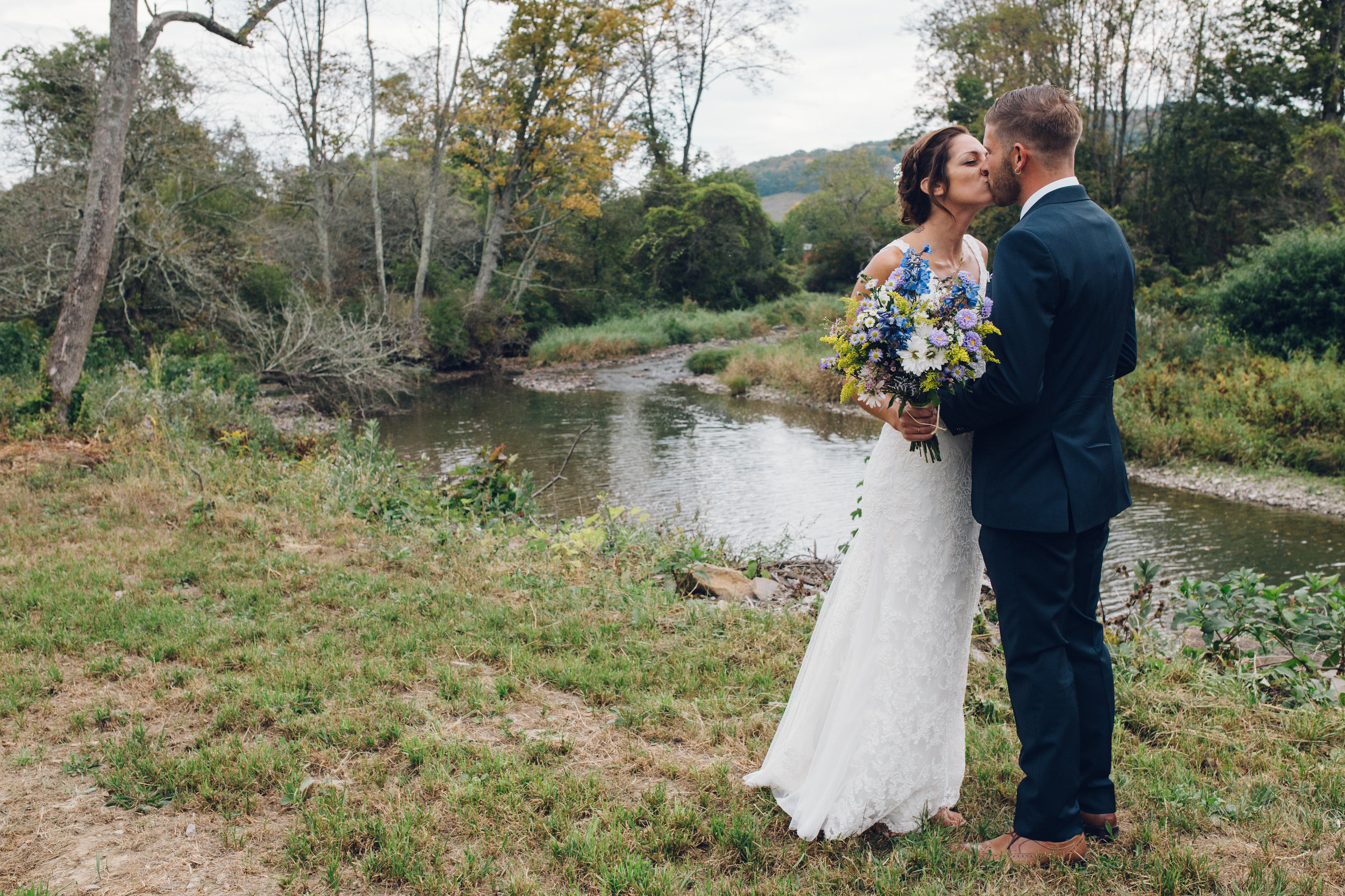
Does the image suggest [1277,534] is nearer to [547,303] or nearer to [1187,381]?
[1187,381]

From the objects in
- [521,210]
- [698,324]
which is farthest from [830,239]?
[521,210]

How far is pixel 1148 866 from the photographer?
8.48 feet

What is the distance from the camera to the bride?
8.87 feet

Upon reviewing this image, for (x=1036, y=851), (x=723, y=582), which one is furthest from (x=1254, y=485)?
(x=1036, y=851)

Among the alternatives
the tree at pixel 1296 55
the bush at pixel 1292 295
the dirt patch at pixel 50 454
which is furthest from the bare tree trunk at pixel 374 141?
the tree at pixel 1296 55

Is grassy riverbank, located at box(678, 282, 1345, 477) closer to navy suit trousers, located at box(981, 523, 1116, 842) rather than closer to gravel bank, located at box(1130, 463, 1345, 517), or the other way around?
gravel bank, located at box(1130, 463, 1345, 517)

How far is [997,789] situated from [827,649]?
37.0 inches

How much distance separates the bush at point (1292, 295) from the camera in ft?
47.7

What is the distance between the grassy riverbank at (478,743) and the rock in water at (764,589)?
68cm

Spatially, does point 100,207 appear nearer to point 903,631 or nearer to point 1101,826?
point 903,631

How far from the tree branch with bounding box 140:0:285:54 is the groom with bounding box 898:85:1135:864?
11220 mm

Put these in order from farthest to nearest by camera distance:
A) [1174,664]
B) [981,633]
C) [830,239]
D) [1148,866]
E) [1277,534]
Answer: [830,239]
[1277,534]
[981,633]
[1174,664]
[1148,866]

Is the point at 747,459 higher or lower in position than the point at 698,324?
lower

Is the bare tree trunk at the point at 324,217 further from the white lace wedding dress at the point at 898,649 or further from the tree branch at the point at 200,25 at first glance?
the white lace wedding dress at the point at 898,649
